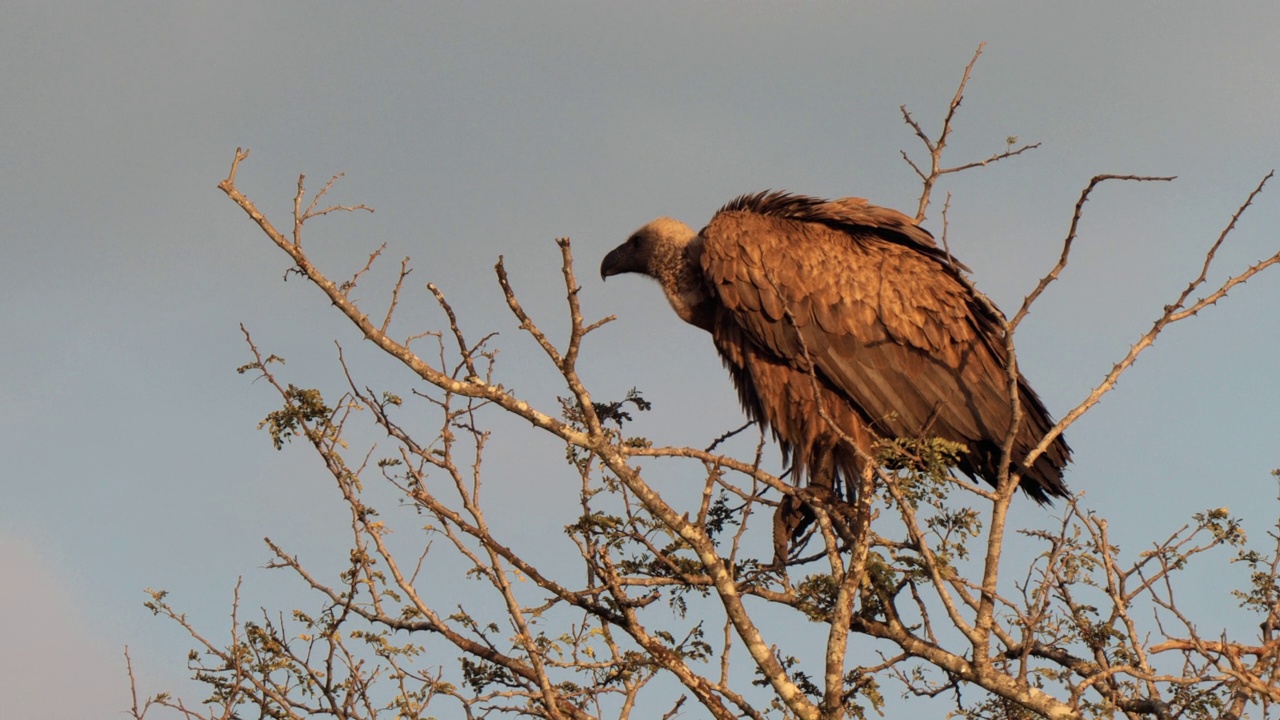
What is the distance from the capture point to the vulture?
6.77 m

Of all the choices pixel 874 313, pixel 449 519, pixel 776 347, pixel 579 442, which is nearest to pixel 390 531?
pixel 449 519

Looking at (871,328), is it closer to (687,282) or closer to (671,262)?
(687,282)

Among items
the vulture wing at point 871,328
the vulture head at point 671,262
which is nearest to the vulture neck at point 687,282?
the vulture head at point 671,262

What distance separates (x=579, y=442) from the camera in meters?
4.62

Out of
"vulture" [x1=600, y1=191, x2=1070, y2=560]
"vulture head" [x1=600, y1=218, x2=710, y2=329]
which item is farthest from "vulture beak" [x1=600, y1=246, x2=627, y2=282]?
"vulture" [x1=600, y1=191, x2=1070, y2=560]

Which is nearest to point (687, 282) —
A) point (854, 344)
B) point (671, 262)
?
point (671, 262)

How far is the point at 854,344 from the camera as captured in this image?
23.0ft

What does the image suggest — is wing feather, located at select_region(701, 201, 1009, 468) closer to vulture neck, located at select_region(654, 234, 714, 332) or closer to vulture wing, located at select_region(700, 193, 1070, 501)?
vulture wing, located at select_region(700, 193, 1070, 501)

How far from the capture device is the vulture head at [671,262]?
7.73m

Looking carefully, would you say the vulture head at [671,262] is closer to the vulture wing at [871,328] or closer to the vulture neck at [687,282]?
the vulture neck at [687,282]

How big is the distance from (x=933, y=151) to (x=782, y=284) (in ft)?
3.76

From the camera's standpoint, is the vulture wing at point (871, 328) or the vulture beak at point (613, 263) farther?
the vulture beak at point (613, 263)

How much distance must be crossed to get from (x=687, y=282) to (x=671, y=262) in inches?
13.5

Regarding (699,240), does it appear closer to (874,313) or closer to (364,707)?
(874,313)
